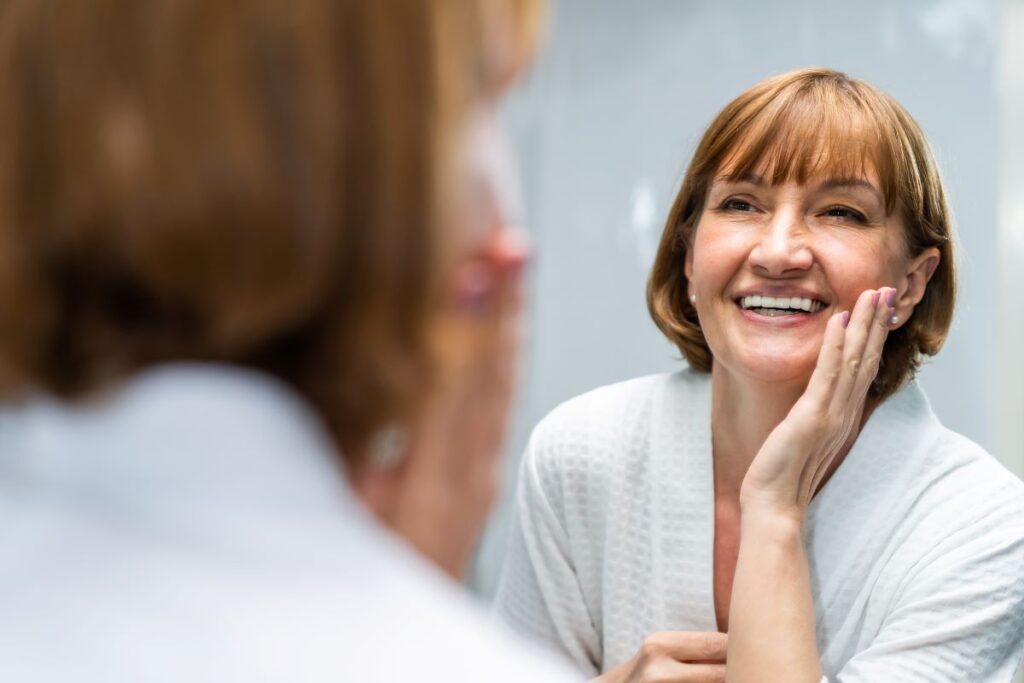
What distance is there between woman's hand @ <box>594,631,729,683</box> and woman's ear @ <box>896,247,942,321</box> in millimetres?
401

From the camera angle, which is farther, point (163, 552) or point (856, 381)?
point (856, 381)

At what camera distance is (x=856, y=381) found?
1173 mm

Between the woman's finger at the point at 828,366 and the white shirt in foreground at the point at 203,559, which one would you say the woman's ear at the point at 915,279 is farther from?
the white shirt in foreground at the point at 203,559

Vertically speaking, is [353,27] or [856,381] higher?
[353,27]

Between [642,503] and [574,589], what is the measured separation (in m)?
0.12

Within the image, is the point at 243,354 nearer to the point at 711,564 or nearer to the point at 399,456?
the point at 399,456

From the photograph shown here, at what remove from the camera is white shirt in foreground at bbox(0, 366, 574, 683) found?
0.31 meters

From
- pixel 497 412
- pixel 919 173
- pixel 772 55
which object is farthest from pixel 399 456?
pixel 772 55

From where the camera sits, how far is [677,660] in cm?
115

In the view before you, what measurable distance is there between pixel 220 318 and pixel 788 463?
0.89 m

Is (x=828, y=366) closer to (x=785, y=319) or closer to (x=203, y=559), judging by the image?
(x=785, y=319)

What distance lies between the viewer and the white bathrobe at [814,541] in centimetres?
108

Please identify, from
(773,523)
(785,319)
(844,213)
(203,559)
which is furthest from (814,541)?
(203,559)

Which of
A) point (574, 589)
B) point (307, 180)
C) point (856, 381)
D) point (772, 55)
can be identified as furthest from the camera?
point (772, 55)
